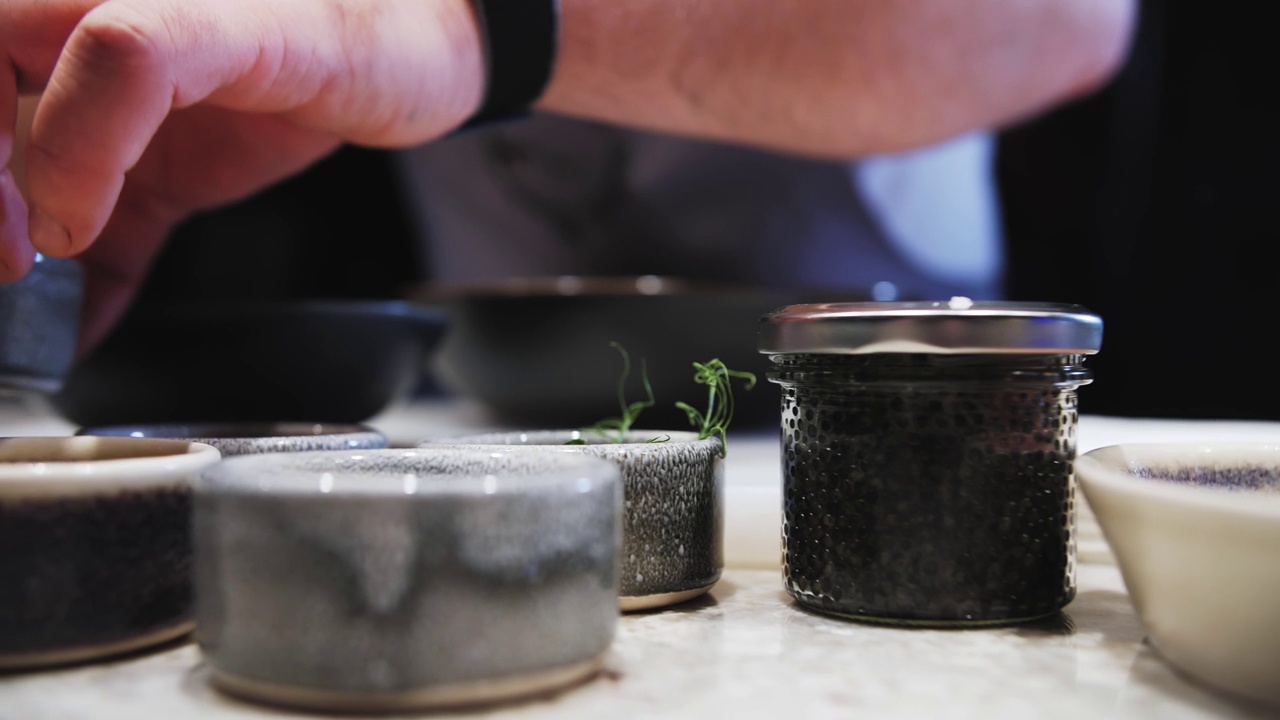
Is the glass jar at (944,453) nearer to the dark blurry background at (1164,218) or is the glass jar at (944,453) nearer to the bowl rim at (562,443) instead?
the bowl rim at (562,443)

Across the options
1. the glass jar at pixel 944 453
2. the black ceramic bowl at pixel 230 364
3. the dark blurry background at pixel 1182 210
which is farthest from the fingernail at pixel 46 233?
the dark blurry background at pixel 1182 210

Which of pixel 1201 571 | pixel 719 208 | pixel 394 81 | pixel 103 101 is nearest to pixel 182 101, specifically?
pixel 103 101

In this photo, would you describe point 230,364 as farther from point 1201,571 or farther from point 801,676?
point 1201,571

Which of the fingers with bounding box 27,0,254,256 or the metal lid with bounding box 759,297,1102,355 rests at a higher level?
the fingers with bounding box 27,0,254,256

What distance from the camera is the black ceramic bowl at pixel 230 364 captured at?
2.48 feet

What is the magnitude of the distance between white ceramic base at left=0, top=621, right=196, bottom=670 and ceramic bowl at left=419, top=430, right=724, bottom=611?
0.47 ft

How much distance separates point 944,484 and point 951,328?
7 cm

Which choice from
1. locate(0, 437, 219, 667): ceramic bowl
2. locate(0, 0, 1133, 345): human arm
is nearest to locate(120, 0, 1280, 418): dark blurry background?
locate(0, 0, 1133, 345): human arm

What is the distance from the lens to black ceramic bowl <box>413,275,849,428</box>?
2.71ft

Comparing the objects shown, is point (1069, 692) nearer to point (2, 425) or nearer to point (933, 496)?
point (933, 496)

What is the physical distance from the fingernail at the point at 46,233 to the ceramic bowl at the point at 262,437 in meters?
0.10

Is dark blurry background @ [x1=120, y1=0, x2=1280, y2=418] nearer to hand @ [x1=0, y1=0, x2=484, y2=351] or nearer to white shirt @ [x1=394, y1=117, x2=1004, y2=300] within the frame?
white shirt @ [x1=394, y1=117, x2=1004, y2=300]

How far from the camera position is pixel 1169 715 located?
351mm

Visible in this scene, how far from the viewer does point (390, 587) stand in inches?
12.8
